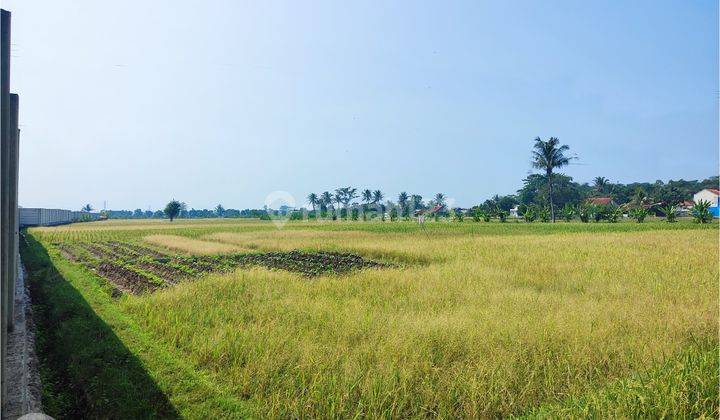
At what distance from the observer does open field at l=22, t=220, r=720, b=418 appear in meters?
4.29

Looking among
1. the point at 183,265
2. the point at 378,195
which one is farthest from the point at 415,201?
the point at 183,265

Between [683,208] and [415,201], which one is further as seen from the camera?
[415,201]

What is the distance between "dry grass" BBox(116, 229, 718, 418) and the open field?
0.03 m

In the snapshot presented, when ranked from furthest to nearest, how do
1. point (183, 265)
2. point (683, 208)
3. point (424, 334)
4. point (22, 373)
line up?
point (683, 208) → point (183, 265) → point (424, 334) → point (22, 373)

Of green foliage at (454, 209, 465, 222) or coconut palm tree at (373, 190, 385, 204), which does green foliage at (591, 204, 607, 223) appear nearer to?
green foliage at (454, 209, 465, 222)

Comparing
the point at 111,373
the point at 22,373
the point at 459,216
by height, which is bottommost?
the point at 111,373

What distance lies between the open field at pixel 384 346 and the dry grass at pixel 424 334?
0.03m

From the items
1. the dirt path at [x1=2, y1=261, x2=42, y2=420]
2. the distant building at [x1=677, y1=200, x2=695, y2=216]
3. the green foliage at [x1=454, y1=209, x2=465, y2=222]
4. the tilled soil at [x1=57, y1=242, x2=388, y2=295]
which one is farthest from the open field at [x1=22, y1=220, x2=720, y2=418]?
the distant building at [x1=677, y1=200, x2=695, y2=216]

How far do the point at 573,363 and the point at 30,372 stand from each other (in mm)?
6471

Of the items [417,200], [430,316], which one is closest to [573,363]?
[430,316]

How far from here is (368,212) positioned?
358ft

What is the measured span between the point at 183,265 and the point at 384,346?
35.1 feet

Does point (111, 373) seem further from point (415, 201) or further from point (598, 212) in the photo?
point (415, 201)

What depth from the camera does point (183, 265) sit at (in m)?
14.2
